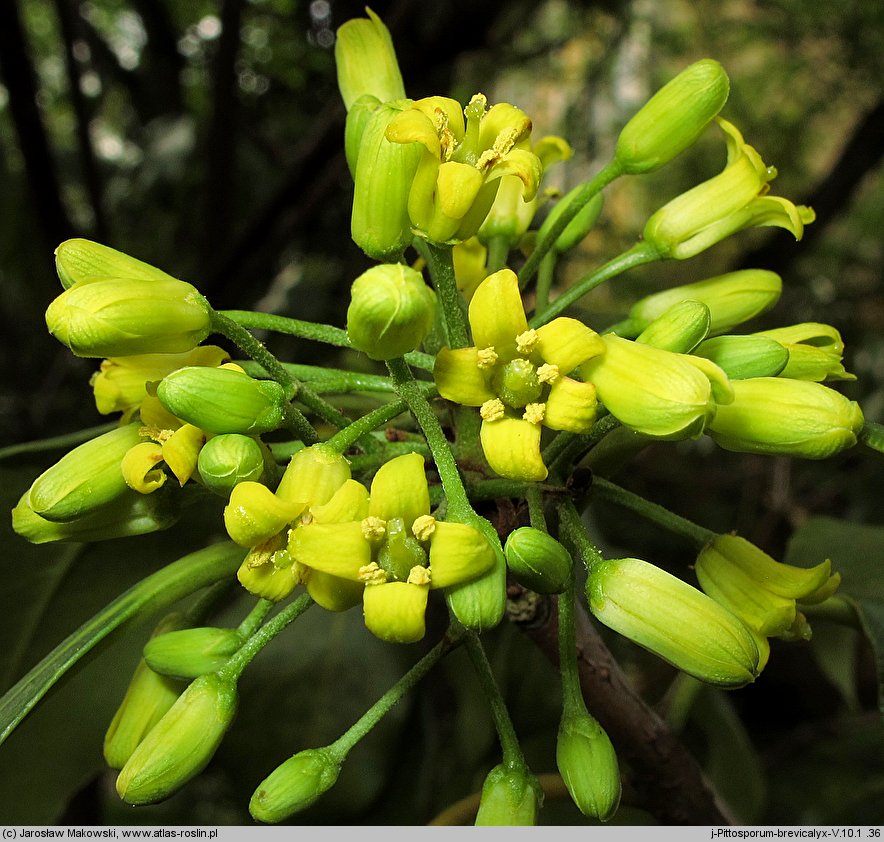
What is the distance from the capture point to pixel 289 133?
129 inches

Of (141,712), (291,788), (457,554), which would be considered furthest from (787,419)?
(141,712)

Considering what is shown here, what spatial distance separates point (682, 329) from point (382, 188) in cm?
28

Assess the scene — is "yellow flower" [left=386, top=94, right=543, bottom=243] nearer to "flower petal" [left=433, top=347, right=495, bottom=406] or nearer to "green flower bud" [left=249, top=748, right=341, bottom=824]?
"flower petal" [left=433, top=347, right=495, bottom=406]

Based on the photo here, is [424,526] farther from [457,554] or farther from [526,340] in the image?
[526,340]

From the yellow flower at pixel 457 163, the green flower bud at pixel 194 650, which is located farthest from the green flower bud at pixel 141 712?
the yellow flower at pixel 457 163

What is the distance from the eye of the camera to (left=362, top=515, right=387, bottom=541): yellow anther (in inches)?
26.3

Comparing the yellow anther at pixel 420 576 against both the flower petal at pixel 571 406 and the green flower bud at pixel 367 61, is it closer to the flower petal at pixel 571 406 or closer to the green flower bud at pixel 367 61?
the flower petal at pixel 571 406

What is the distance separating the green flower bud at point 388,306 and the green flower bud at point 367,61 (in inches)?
15.5

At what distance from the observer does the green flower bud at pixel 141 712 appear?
82cm

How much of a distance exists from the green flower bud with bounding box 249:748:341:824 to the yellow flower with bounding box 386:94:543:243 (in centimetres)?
46

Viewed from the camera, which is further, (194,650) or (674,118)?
(674,118)

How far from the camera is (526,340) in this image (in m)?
0.72

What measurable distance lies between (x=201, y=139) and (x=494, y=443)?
232cm
